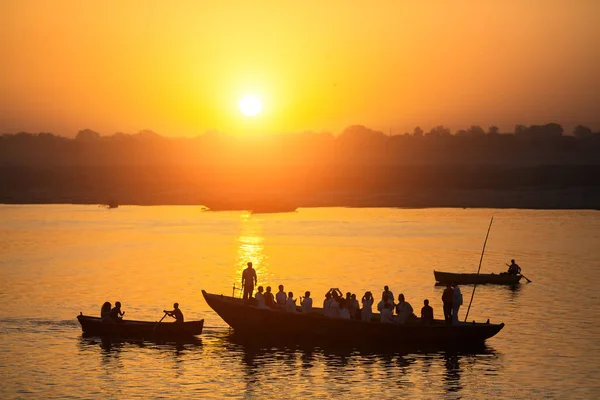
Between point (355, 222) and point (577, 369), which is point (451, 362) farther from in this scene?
point (355, 222)

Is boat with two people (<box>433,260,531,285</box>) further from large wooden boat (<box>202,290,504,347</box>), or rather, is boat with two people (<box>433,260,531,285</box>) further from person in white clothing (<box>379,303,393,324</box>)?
person in white clothing (<box>379,303,393,324</box>)

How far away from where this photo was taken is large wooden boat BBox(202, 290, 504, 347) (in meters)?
40.6

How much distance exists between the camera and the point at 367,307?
4050 centimetres

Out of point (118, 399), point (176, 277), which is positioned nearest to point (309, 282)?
point (176, 277)

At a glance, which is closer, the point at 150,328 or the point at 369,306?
the point at 369,306

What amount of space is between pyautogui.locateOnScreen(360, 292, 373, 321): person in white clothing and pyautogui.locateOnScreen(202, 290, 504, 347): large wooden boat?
0.41 meters

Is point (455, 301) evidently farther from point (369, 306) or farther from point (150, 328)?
point (150, 328)

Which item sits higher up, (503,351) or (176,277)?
(176,277)

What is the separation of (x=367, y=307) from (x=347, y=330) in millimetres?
1607

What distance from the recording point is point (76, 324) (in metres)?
48.4

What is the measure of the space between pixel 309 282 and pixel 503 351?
30598mm

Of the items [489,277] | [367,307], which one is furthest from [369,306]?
[489,277]

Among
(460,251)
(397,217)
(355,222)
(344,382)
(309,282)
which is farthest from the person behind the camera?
(397,217)

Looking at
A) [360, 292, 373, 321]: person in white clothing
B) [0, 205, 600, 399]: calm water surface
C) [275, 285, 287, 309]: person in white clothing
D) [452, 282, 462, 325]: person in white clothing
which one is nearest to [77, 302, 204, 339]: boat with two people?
[0, 205, 600, 399]: calm water surface
